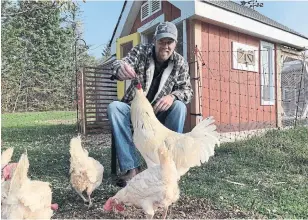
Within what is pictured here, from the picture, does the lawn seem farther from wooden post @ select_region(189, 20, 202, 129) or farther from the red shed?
the red shed

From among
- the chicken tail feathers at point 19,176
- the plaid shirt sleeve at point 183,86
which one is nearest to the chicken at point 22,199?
the chicken tail feathers at point 19,176

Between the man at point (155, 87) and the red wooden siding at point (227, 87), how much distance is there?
104 inches

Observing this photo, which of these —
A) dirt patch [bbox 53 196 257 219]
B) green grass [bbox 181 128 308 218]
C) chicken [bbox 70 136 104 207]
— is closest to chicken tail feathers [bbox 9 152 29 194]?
dirt patch [bbox 53 196 257 219]

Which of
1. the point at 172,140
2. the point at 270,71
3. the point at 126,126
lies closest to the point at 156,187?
the point at 172,140

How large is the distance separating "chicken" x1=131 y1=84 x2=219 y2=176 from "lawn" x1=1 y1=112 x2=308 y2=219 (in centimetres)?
29

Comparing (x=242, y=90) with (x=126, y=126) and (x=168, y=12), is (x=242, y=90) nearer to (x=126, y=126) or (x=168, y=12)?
(x=168, y=12)

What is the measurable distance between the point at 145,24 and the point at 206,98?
6.65 feet

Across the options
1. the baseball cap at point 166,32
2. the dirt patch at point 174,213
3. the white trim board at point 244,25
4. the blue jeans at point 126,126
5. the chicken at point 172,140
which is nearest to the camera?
the dirt patch at point 174,213

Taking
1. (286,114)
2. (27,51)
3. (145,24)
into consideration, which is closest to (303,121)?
(286,114)

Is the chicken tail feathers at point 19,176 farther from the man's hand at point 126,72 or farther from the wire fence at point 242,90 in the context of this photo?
the wire fence at point 242,90

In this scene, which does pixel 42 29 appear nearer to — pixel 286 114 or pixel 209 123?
pixel 286 114

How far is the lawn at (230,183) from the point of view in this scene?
6.35 feet

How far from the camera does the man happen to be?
7.40 ft

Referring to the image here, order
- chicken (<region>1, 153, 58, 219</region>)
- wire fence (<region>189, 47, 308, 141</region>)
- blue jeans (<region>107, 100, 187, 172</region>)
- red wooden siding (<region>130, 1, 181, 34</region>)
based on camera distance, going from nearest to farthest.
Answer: chicken (<region>1, 153, 58, 219</region>) < blue jeans (<region>107, 100, 187, 172</region>) < wire fence (<region>189, 47, 308, 141</region>) < red wooden siding (<region>130, 1, 181, 34</region>)
